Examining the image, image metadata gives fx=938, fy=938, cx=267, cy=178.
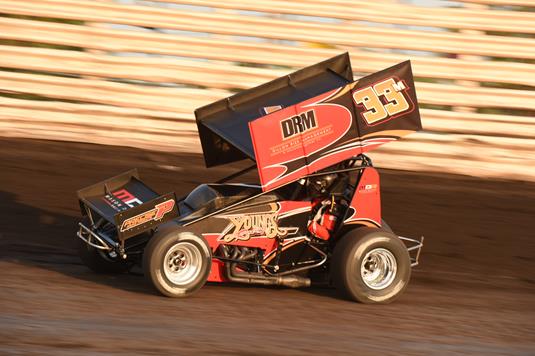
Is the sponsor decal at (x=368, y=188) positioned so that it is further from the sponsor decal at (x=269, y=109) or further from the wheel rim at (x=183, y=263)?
the wheel rim at (x=183, y=263)

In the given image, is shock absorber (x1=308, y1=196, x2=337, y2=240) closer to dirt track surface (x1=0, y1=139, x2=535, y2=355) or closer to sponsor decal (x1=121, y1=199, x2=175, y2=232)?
dirt track surface (x1=0, y1=139, x2=535, y2=355)

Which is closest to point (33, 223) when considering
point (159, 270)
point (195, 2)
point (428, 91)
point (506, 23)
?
point (159, 270)

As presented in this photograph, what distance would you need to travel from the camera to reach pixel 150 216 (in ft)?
25.4

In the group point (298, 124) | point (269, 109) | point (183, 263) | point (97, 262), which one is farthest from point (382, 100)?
point (97, 262)

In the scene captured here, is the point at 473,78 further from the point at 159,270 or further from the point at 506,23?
the point at 159,270

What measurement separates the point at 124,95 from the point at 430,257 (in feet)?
17.4

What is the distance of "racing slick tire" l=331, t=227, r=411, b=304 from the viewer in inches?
302

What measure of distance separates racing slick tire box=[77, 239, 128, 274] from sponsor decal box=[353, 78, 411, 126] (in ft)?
8.18

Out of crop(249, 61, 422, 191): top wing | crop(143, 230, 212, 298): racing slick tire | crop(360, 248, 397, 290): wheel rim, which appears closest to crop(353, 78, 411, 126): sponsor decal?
crop(249, 61, 422, 191): top wing

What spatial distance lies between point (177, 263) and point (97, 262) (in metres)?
1.05

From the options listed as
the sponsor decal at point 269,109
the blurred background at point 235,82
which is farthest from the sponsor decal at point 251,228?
the blurred background at point 235,82

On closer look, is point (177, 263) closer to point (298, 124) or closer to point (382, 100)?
point (298, 124)

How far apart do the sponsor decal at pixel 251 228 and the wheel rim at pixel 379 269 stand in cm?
76

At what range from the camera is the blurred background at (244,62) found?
12664mm
